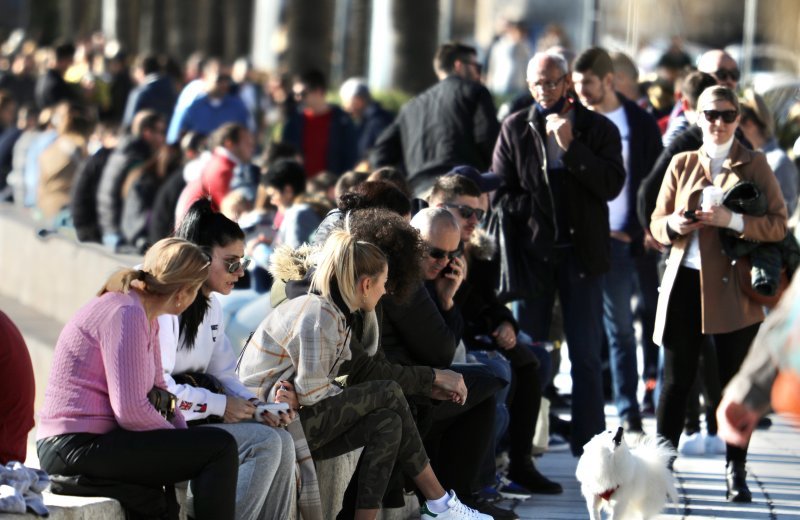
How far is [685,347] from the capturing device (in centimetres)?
826

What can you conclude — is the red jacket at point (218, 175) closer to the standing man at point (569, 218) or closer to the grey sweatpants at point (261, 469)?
the standing man at point (569, 218)

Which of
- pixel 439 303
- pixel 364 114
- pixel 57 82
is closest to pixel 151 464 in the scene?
pixel 439 303

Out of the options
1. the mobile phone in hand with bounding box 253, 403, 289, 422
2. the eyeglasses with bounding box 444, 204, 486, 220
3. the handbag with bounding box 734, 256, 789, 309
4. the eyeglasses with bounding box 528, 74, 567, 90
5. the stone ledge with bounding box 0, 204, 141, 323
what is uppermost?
the eyeglasses with bounding box 528, 74, 567, 90

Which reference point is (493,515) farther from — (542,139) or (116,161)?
(116,161)

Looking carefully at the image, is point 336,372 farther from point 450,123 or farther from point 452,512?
point 450,123

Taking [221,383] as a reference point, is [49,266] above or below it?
below

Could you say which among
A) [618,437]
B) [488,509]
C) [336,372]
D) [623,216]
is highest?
[623,216]

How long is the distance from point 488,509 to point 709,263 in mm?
1788

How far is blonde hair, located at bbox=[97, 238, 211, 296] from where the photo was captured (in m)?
5.99

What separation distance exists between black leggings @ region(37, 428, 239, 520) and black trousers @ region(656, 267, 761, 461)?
306 centimetres

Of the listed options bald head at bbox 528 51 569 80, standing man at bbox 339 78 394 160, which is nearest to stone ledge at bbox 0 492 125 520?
bald head at bbox 528 51 569 80

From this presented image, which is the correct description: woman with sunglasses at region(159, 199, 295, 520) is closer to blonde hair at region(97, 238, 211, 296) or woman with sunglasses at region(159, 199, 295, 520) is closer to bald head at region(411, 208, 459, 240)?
blonde hair at region(97, 238, 211, 296)

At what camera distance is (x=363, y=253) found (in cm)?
664

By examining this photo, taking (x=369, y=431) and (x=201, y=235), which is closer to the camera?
(x=369, y=431)
